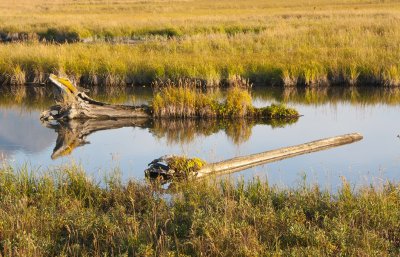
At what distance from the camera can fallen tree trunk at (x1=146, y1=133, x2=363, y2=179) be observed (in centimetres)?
1161

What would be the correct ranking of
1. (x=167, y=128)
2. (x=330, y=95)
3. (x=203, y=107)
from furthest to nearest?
(x=330, y=95) → (x=203, y=107) → (x=167, y=128)

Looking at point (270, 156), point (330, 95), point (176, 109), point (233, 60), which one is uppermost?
point (233, 60)

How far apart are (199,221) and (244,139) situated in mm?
8518

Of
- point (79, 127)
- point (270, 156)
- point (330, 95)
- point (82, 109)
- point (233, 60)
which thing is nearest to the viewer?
point (270, 156)

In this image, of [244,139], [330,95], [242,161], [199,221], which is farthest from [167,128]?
[199,221]

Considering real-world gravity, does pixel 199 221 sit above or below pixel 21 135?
above

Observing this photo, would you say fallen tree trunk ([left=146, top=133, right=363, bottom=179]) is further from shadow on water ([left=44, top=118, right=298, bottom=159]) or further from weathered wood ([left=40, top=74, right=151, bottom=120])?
weathered wood ([left=40, top=74, right=151, bottom=120])

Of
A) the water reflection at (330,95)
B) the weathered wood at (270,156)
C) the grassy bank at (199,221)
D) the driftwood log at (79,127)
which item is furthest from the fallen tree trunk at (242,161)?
the water reflection at (330,95)

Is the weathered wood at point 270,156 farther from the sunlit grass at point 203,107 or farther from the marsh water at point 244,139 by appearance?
Answer: the sunlit grass at point 203,107

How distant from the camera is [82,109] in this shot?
18.0 metres

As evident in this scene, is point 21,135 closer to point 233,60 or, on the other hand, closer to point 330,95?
point 330,95

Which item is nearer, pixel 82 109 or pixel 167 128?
pixel 167 128

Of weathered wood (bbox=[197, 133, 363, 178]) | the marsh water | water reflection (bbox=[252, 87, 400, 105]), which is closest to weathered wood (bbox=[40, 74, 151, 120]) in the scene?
the marsh water

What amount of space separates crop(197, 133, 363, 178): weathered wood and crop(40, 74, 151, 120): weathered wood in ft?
19.0
